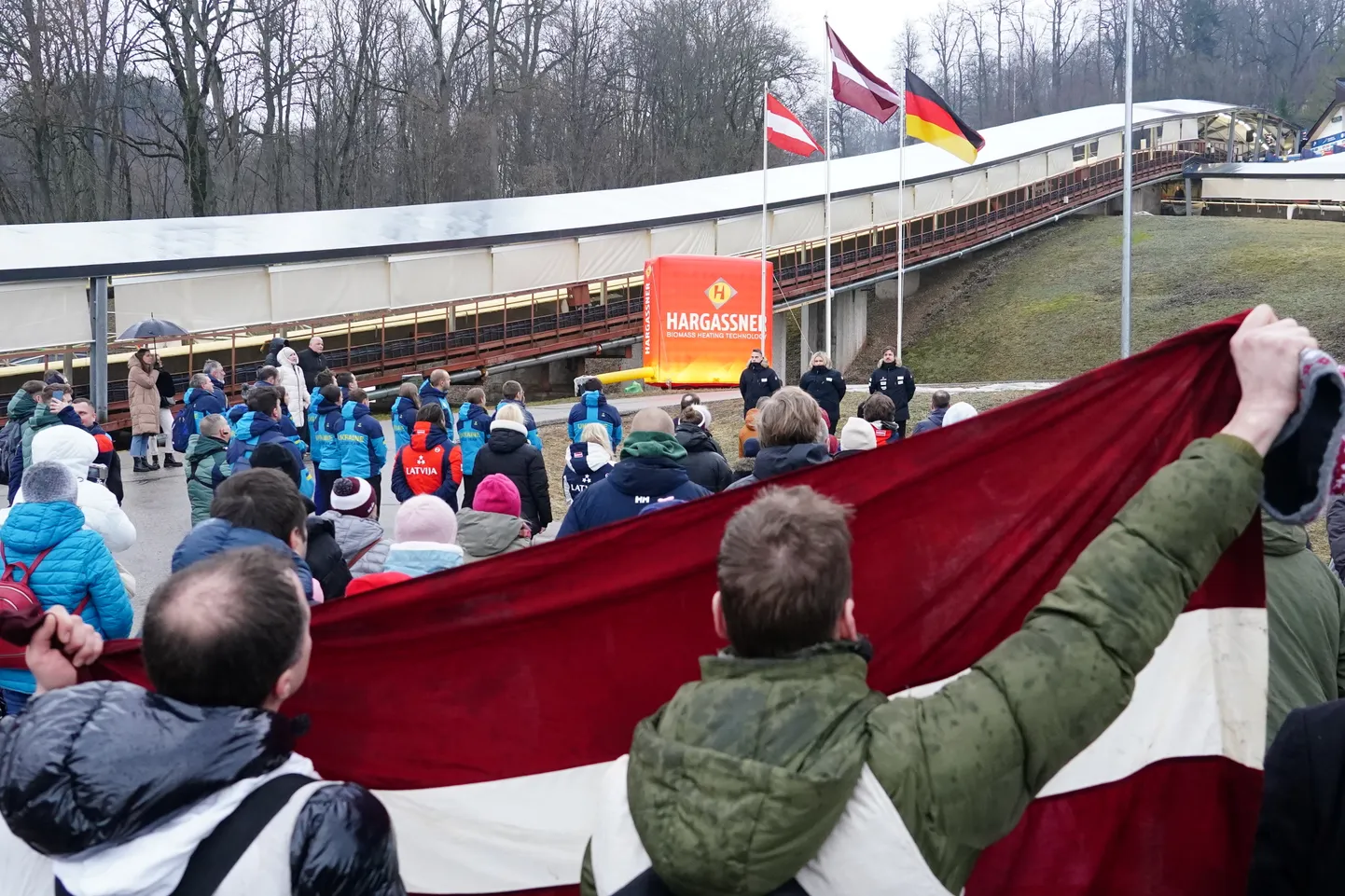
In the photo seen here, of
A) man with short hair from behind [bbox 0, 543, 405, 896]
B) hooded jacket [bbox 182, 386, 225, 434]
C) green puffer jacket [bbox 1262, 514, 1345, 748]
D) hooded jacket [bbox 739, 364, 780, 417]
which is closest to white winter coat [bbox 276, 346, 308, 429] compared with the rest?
hooded jacket [bbox 182, 386, 225, 434]

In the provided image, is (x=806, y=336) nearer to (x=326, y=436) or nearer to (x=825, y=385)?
(x=825, y=385)

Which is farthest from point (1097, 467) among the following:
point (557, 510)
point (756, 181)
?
point (756, 181)

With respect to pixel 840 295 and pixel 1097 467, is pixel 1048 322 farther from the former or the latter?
pixel 1097 467

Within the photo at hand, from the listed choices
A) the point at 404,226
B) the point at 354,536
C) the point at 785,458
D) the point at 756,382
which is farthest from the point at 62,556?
the point at 404,226

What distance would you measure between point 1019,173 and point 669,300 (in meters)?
28.0

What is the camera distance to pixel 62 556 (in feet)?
15.1

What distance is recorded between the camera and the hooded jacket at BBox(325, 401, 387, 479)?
1184cm

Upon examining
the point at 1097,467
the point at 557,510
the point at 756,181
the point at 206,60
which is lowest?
the point at 557,510

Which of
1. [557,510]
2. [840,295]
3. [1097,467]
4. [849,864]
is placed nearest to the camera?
[849,864]

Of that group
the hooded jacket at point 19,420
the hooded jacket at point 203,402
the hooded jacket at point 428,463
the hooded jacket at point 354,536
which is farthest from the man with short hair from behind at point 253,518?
the hooded jacket at point 203,402

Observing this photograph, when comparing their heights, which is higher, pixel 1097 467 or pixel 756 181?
pixel 756 181

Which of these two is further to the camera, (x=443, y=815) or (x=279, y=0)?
(x=279, y=0)

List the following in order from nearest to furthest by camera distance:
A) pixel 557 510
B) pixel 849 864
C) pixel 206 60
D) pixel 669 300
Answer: pixel 849 864
pixel 557 510
pixel 669 300
pixel 206 60

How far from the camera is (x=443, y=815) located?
8.55 ft
